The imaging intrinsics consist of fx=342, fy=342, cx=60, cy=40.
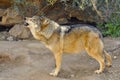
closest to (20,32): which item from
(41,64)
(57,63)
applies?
(41,64)

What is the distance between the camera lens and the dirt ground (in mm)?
6676

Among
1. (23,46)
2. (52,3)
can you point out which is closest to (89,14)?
(52,3)

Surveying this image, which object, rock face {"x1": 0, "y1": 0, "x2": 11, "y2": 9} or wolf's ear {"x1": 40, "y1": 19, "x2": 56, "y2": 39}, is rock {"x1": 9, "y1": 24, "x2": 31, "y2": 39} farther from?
wolf's ear {"x1": 40, "y1": 19, "x2": 56, "y2": 39}

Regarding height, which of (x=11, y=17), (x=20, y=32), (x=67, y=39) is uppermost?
(x=67, y=39)

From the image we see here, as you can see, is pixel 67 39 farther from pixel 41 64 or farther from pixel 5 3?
pixel 5 3

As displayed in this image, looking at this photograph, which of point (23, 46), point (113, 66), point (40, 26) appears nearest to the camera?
point (40, 26)

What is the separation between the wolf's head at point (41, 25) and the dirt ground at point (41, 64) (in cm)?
82

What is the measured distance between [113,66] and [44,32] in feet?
5.77

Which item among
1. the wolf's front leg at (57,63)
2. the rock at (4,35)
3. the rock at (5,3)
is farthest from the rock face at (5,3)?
the wolf's front leg at (57,63)

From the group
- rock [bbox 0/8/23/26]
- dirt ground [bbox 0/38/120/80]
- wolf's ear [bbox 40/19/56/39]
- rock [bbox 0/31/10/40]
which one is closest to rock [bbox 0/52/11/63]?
dirt ground [bbox 0/38/120/80]

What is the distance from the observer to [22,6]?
31.1 feet

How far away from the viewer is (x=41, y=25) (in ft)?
21.3

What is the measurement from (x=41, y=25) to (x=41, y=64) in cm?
110

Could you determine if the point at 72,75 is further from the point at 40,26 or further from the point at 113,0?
the point at 113,0
